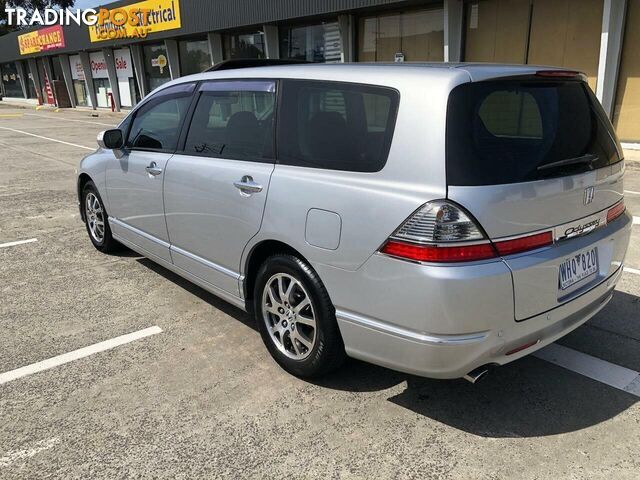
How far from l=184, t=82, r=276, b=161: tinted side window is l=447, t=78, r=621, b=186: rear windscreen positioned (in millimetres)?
1230

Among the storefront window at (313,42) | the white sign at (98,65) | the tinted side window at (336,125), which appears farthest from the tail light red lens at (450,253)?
the white sign at (98,65)

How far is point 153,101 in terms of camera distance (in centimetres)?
439

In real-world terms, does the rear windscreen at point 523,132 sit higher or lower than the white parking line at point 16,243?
higher

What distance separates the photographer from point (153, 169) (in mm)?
4090

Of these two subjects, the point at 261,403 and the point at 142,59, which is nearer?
the point at 261,403

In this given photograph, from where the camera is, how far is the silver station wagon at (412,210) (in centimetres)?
233

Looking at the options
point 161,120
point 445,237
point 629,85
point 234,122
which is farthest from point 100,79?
point 445,237

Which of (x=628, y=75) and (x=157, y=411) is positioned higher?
(x=628, y=75)

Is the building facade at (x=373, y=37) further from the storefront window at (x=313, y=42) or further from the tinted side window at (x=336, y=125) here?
the tinted side window at (x=336, y=125)

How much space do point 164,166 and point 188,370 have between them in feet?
→ 5.20

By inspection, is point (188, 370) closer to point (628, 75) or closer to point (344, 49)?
point (628, 75)

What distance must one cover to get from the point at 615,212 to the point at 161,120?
3.35 metres

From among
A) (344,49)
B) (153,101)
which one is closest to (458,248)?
(153,101)

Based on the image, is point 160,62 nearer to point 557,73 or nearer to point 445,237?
point 557,73
